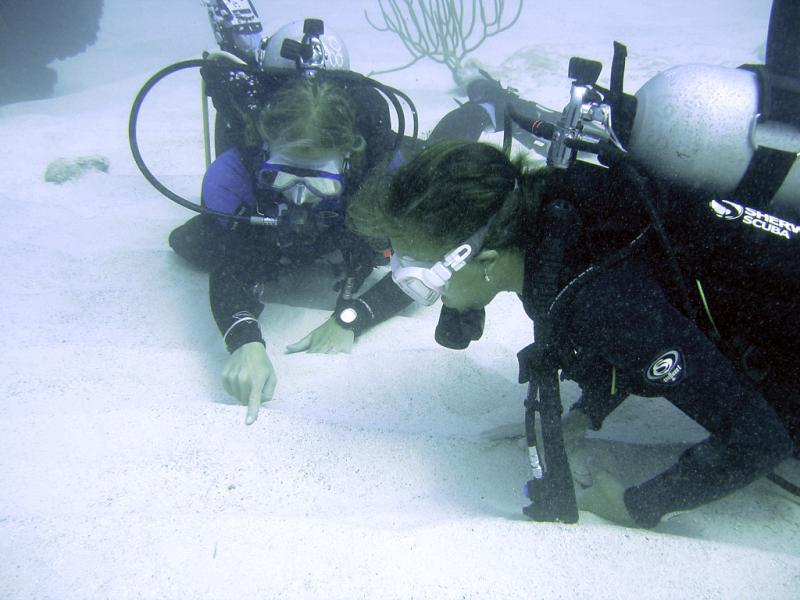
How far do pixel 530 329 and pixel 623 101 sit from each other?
6.89ft

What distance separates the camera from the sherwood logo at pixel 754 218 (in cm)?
147

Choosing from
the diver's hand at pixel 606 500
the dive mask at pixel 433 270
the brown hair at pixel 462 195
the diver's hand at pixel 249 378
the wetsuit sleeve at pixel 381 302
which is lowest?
the wetsuit sleeve at pixel 381 302

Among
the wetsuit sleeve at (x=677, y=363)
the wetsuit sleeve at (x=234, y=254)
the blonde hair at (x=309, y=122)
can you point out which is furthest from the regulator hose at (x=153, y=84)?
the wetsuit sleeve at (x=677, y=363)

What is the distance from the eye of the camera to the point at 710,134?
1.55 m

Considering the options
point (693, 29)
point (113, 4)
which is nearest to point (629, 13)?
point (693, 29)

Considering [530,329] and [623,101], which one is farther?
[530,329]

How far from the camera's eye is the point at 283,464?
2.14 m

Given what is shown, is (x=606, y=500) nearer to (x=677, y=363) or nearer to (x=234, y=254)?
(x=677, y=363)

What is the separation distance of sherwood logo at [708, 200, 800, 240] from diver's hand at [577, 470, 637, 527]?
3.47 ft

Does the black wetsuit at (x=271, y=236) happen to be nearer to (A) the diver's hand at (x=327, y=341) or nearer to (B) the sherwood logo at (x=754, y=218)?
(A) the diver's hand at (x=327, y=341)

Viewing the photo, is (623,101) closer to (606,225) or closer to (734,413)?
(606,225)

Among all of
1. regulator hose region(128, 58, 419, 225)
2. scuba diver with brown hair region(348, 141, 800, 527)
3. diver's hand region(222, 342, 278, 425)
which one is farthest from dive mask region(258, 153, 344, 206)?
scuba diver with brown hair region(348, 141, 800, 527)

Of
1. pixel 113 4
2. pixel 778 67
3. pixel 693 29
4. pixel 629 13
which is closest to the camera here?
pixel 778 67

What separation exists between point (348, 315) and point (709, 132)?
2.25m
